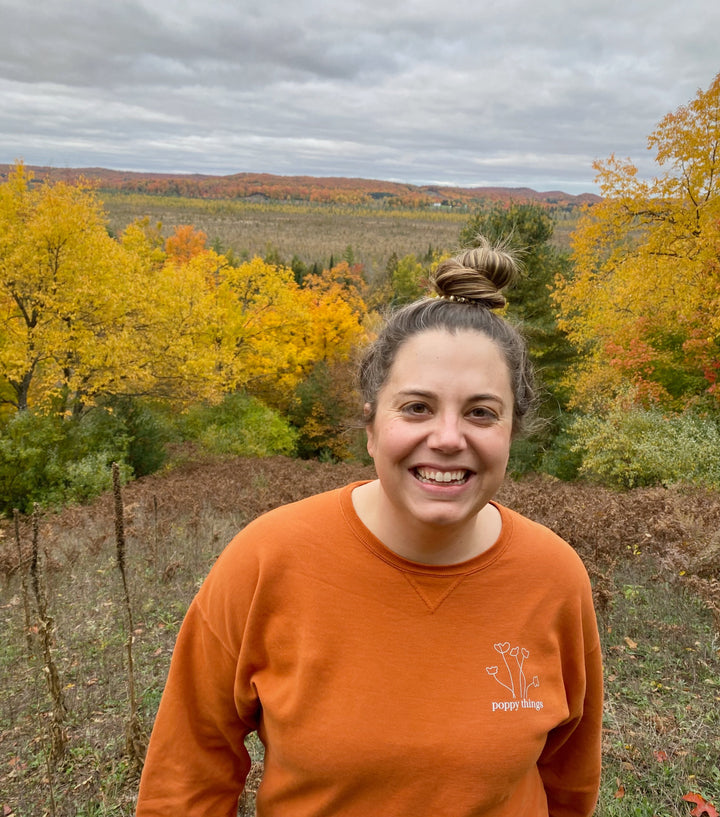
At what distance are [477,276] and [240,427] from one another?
22.8 meters

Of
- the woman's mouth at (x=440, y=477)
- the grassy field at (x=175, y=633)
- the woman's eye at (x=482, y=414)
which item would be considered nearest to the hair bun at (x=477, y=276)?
the woman's eye at (x=482, y=414)

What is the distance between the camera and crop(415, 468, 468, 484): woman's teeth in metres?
1.50

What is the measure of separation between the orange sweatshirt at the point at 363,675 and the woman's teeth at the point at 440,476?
25cm

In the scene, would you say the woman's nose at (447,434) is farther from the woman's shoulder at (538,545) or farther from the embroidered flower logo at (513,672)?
the embroidered flower logo at (513,672)

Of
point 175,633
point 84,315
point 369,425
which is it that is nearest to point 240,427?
point 84,315

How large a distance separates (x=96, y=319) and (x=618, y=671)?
662 inches

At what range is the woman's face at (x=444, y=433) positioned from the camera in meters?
1.49

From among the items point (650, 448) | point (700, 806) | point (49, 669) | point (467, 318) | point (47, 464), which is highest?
point (467, 318)

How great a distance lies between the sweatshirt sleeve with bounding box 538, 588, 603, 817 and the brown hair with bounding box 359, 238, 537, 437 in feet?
2.41

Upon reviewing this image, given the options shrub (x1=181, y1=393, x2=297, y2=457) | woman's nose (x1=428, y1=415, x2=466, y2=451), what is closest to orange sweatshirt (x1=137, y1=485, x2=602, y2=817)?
woman's nose (x1=428, y1=415, x2=466, y2=451)

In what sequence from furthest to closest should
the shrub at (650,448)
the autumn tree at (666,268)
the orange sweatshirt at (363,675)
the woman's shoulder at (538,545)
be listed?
the autumn tree at (666,268)
the shrub at (650,448)
the woman's shoulder at (538,545)
the orange sweatshirt at (363,675)

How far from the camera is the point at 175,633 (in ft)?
18.9

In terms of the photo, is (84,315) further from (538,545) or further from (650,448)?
(538,545)

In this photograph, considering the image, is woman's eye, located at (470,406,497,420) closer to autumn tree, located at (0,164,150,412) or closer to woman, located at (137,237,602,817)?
woman, located at (137,237,602,817)
